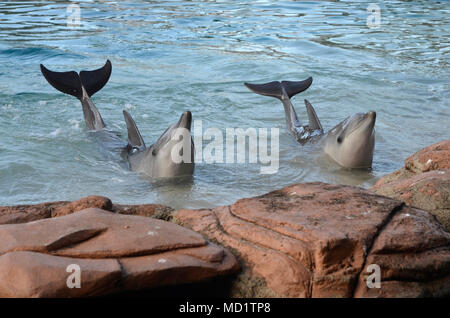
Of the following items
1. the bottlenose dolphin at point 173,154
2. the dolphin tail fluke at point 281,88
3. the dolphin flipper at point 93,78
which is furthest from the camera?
the dolphin tail fluke at point 281,88

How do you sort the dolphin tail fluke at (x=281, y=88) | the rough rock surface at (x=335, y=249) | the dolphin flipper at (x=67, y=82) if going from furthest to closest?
the dolphin tail fluke at (x=281, y=88)
the dolphin flipper at (x=67, y=82)
the rough rock surface at (x=335, y=249)

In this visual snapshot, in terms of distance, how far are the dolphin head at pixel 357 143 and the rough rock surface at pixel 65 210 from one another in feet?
9.98

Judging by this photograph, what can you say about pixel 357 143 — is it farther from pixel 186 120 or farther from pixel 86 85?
pixel 86 85

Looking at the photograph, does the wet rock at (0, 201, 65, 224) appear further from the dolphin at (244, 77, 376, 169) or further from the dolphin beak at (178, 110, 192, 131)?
the dolphin at (244, 77, 376, 169)

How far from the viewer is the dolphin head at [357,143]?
6.14 m

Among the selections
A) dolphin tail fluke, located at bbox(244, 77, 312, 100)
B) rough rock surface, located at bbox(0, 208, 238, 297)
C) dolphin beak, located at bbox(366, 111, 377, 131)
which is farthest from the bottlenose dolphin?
rough rock surface, located at bbox(0, 208, 238, 297)

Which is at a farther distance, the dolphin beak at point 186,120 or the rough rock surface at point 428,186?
the dolphin beak at point 186,120

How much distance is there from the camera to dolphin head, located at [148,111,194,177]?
18.7 ft

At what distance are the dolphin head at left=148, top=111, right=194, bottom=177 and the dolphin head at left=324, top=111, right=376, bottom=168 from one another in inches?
66.2

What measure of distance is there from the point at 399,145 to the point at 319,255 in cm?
473

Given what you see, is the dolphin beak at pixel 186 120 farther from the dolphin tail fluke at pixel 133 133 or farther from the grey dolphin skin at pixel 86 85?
the grey dolphin skin at pixel 86 85

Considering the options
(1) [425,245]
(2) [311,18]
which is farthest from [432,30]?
(1) [425,245]

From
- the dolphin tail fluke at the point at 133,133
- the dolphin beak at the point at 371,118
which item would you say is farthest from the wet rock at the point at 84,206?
the dolphin beak at the point at 371,118
